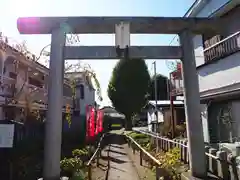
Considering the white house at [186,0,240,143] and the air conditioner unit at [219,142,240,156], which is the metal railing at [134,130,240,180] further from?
the white house at [186,0,240,143]

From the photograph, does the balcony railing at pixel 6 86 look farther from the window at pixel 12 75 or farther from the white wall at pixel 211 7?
the white wall at pixel 211 7

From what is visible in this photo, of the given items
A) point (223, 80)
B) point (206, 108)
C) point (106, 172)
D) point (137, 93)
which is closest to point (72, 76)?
point (106, 172)

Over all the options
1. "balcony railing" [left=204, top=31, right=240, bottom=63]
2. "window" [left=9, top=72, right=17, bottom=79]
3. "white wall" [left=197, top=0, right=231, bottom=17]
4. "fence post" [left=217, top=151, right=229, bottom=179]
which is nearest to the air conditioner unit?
"fence post" [left=217, top=151, right=229, bottom=179]

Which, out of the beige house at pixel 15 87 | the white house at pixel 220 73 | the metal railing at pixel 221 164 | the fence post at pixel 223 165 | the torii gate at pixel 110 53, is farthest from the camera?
the beige house at pixel 15 87

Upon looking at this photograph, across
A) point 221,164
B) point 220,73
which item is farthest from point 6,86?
point 221,164

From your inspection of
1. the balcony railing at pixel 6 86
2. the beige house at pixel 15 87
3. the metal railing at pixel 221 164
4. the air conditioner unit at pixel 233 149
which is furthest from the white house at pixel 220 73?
the balcony railing at pixel 6 86

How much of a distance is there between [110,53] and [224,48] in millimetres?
5610

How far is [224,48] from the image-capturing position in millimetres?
9906

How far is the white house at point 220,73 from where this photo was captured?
9180 mm

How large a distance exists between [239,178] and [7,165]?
7615mm

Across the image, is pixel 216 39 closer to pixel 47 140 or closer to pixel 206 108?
pixel 206 108

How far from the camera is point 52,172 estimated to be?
5.89 m

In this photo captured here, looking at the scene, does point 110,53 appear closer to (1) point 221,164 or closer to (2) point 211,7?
(1) point 221,164

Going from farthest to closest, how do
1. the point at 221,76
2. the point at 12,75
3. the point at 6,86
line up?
the point at 12,75
the point at 6,86
the point at 221,76
